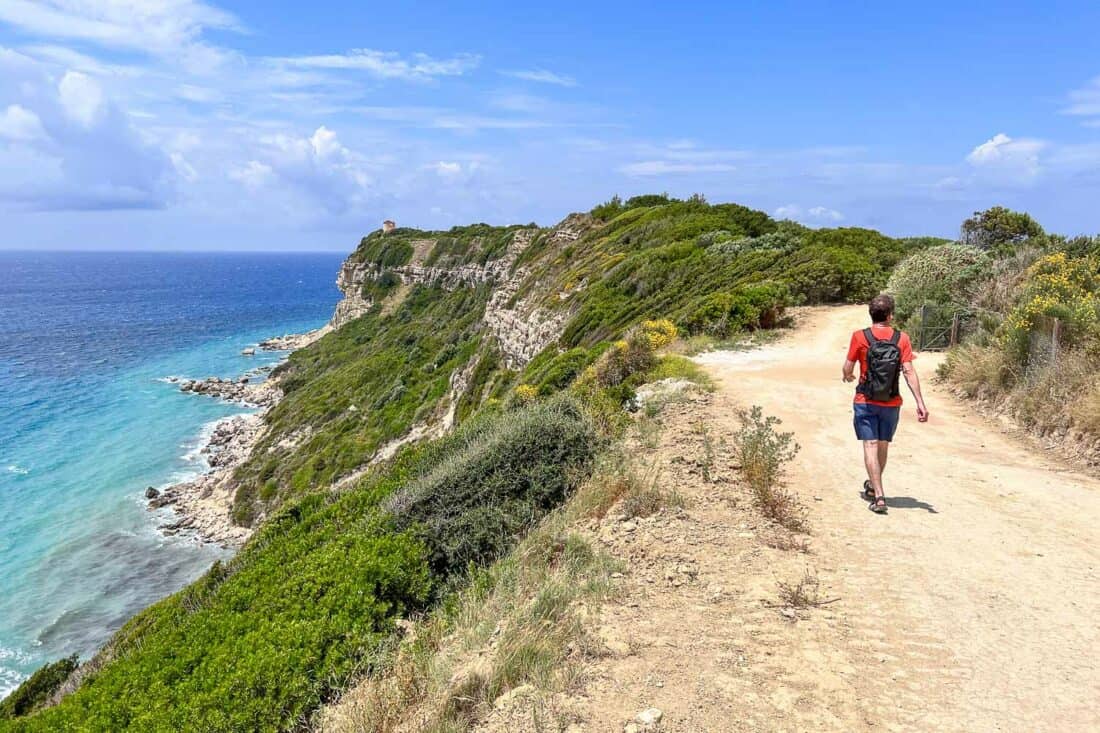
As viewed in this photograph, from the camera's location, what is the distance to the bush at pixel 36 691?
1309 centimetres

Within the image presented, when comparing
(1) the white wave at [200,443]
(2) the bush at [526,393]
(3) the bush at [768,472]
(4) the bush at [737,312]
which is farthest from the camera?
(1) the white wave at [200,443]

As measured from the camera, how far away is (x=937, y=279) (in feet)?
58.6

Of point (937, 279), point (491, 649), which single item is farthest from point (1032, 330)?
point (491, 649)

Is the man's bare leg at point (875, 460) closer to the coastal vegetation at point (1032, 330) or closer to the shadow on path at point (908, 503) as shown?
the shadow on path at point (908, 503)

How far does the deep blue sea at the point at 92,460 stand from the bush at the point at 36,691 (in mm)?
10175

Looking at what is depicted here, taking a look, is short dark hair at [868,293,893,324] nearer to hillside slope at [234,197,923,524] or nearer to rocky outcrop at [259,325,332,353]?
hillside slope at [234,197,923,524]

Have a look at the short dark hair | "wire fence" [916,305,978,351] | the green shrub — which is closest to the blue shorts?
the short dark hair

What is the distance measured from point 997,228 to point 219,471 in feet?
144

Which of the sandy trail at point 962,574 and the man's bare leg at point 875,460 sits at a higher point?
the man's bare leg at point 875,460

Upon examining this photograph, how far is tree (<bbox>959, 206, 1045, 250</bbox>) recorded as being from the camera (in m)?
23.5

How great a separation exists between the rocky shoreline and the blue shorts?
103 ft

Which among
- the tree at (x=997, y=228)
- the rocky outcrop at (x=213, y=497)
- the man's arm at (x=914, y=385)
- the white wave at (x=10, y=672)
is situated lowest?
the white wave at (x=10, y=672)

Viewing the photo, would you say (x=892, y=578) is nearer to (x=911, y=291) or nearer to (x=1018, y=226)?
(x=911, y=291)

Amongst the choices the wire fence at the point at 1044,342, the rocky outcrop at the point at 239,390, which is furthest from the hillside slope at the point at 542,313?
the wire fence at the point at 1044,342
